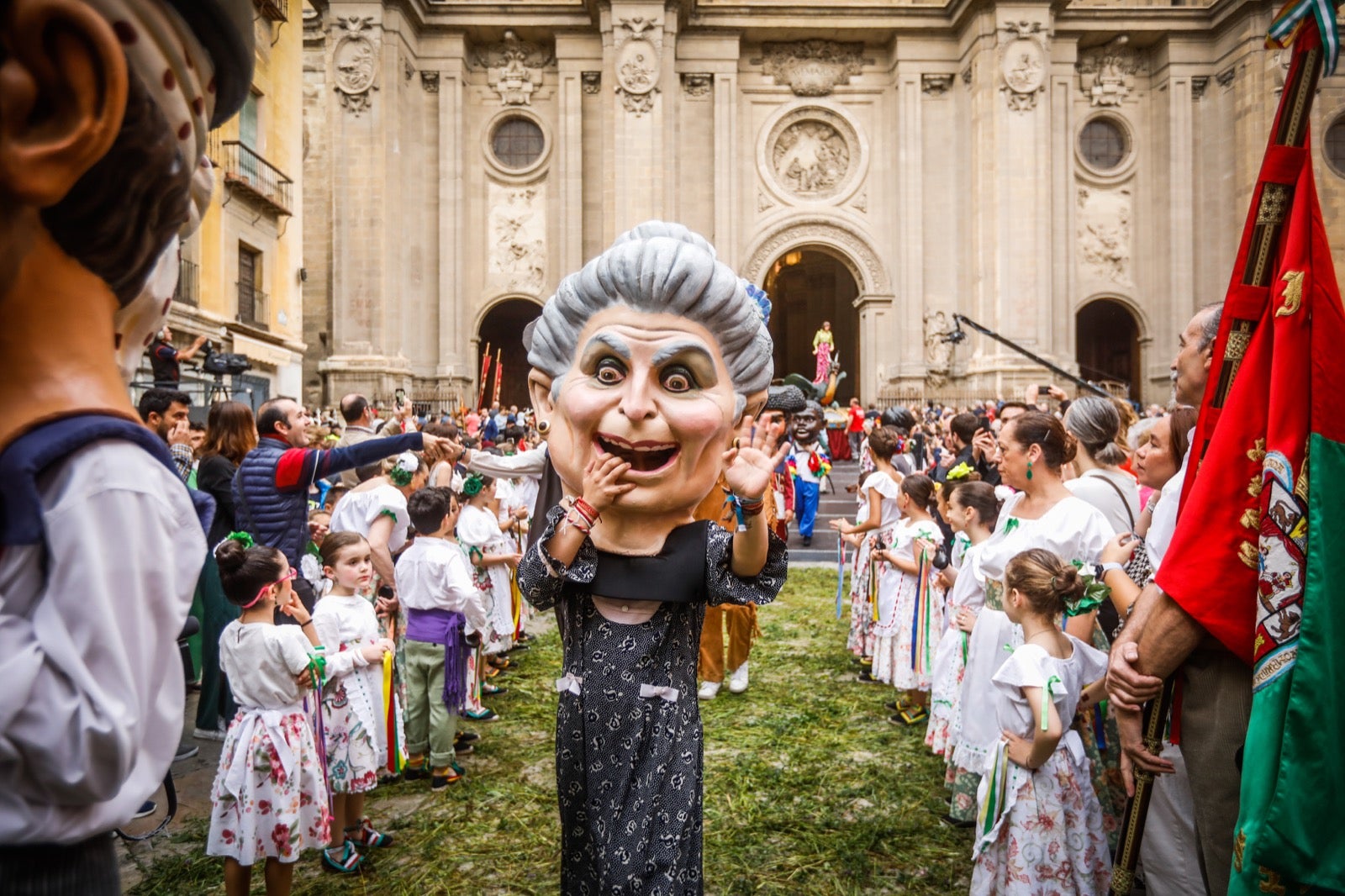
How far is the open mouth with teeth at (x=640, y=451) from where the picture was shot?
2.56 metres

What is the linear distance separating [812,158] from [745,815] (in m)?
21.1

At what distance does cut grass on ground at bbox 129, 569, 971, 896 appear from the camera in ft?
11.9

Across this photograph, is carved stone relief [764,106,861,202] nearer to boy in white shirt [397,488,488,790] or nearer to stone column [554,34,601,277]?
stone column [554,34,601,277]

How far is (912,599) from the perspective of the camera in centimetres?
589

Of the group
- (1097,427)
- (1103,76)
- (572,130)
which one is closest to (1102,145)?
(1103,76)

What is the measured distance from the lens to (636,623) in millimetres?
2605

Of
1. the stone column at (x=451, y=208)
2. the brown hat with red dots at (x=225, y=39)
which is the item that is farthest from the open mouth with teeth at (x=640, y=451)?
the stone column at (x=451, y=208)

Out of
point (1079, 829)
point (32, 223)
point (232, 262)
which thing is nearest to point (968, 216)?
point (232, 262)

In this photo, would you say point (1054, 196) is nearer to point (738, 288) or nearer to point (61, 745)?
point (738, 288)

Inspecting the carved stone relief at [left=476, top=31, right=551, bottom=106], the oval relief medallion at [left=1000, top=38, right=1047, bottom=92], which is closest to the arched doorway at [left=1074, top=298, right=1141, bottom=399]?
the oval relief medallion at [left=1000, top=38, right=1047, bottom=92]

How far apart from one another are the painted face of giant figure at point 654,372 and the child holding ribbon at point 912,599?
3177 millimetres

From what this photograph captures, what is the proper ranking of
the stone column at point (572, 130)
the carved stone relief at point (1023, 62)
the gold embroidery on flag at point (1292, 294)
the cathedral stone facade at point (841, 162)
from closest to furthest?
the gold embroidery on flag at point (1292, 294) → the carved stone relief at point (1023, 62) → the cathedral stone facade at point (841, 162) → the stone column at point (572, 130)

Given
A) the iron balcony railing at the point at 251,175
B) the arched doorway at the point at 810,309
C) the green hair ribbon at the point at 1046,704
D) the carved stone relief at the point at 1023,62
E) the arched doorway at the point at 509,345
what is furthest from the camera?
the arched doorway at the point at 810,309

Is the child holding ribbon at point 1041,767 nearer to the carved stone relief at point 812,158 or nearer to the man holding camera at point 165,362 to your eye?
the man holding camera at point 165,362
